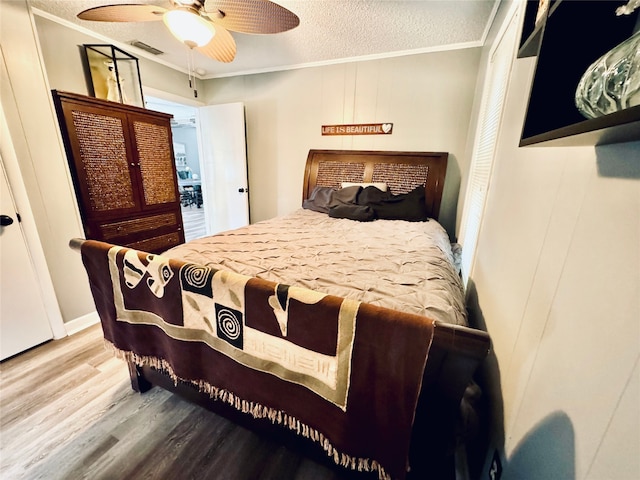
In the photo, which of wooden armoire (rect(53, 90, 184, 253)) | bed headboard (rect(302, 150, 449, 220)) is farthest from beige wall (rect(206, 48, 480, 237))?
wooden armoire (rect(53, 90, 184, 253))

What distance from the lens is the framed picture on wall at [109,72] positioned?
2.39m

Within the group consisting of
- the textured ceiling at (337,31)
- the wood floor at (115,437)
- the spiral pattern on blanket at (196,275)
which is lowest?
the wood floor at (115,437)

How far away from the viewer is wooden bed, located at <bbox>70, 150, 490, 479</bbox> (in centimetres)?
73

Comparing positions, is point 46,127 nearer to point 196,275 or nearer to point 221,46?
point 221,46

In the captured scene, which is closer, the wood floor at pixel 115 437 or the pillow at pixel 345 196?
the wood floor at pixel 115 437

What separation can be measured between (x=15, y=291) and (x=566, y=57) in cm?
317

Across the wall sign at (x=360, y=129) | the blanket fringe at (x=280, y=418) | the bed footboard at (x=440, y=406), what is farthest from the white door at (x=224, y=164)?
the bed footboard at (x=440, y=406)

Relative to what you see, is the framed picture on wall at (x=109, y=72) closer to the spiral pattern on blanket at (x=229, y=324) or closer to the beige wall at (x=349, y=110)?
the beige wall at (x=349, y=110)

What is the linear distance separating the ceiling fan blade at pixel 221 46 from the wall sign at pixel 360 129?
57.0 inches

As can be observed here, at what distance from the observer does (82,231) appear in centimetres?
223

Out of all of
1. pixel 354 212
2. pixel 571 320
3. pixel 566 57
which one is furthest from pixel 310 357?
pixel 354 212

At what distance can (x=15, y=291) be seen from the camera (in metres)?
1.88

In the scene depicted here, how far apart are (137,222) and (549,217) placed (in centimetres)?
309

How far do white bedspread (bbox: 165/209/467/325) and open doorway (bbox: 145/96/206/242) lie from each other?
3.40 meters
